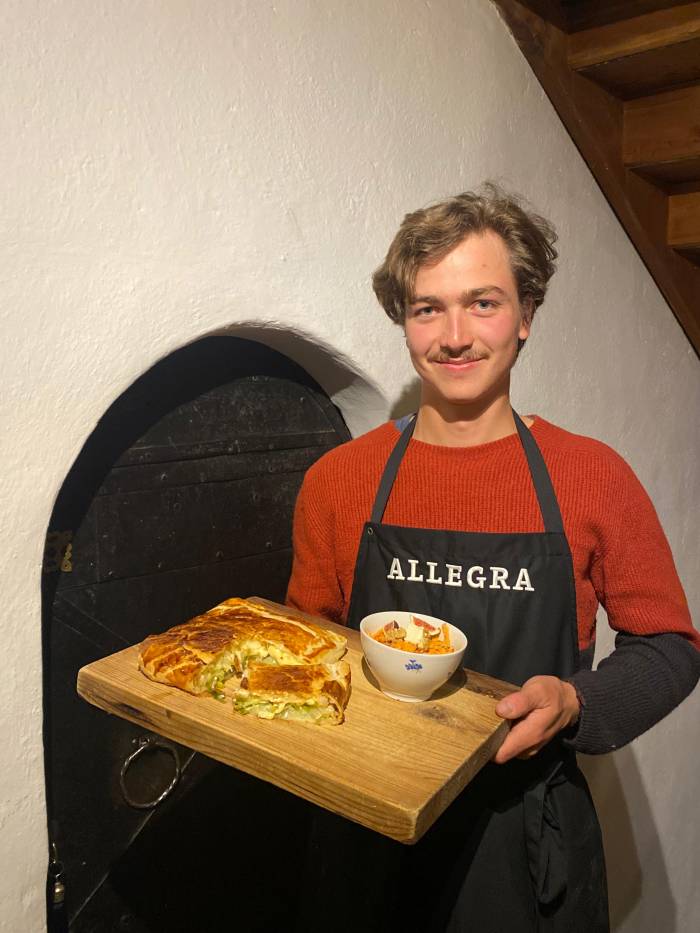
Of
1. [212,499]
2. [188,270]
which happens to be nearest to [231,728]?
[212,499]

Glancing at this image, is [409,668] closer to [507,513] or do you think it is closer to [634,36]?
[507,513]

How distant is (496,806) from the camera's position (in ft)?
3.64

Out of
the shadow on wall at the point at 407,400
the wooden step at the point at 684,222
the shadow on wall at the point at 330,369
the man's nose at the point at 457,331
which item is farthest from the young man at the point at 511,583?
the wooden step at the point at 684,222

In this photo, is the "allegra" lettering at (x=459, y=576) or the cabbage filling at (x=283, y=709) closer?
the cabbage filling at (x=283, y=709)

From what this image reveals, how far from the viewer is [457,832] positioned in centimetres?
113

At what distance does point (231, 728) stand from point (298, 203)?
938mm

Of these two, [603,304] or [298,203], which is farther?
[603,304]

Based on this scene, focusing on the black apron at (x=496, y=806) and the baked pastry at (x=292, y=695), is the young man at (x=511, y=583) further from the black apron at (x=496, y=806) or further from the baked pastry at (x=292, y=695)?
the baked pastry at (x=292, y=695)

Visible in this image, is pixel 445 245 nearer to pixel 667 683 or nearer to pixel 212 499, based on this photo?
pixel 212 499

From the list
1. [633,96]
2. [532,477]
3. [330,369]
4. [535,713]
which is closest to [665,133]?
[633,96]

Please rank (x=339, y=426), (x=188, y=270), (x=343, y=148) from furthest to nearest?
(x=339, y=426), (x=343, y=148), (x=188, y=270)

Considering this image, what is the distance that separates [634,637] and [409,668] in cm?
45

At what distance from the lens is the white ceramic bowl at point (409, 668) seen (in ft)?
2.92

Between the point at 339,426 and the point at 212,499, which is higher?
the point at 339,426
